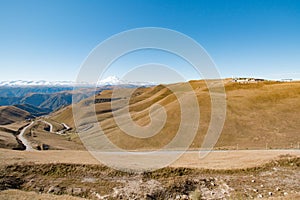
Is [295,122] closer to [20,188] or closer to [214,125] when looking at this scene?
[214,125]

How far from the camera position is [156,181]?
2744cm

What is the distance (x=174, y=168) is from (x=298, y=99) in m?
81.3

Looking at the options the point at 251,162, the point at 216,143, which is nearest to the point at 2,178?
the point at 251,162

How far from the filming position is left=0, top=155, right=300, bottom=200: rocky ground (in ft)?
81.5

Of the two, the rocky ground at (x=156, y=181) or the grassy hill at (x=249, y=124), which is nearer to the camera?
the rocky ground at (x=156, y=181)

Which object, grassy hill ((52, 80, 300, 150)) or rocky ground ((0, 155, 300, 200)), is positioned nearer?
rocky ground ((0, 155, 300, 200))

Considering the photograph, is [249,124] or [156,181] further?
[249,124]

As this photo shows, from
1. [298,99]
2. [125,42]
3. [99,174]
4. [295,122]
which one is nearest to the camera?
[125,42]

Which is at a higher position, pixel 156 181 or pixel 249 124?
pixel 249 124

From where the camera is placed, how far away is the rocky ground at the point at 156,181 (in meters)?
24.8

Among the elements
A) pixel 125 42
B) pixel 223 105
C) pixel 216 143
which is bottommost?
pixel 216 143

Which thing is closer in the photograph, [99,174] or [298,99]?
[99,174]

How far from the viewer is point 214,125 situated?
75.6m

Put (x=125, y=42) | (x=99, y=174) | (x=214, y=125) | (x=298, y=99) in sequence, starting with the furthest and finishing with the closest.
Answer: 1. (x=298, y=99)
2. (x=214, y=125)
3. (x=99, y=174)
4. (x=125, y=42)
